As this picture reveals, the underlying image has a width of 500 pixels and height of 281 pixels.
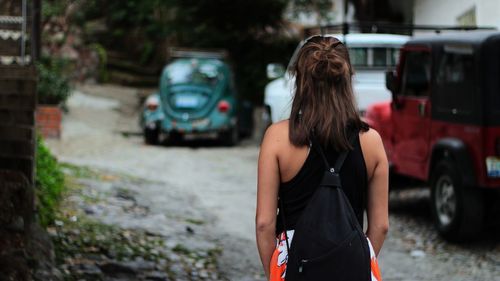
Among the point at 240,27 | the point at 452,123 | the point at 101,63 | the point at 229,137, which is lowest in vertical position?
the point at 229,137

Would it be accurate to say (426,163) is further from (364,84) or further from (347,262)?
(347,262)

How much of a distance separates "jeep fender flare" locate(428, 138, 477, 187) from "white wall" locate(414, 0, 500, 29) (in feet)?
20.3

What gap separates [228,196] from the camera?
465 inches

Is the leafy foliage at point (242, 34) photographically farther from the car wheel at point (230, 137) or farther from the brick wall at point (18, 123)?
the brick wall at point (18, 123)

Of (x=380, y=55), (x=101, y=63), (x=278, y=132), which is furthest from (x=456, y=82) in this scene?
(x=101, y=63)

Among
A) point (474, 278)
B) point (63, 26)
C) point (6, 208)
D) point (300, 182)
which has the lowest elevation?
point (474, 278)

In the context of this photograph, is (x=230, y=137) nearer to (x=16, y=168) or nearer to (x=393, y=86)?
(x=393, y=86)

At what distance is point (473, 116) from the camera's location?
861 cm

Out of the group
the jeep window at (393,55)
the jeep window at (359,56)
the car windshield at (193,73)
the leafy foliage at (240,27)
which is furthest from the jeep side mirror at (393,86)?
the leafy foliage at (240,27)

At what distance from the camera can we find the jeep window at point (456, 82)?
8.76 meters

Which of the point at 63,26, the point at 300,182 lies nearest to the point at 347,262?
the point at 300,182

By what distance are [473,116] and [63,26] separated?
53.8ft

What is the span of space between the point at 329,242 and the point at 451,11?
48.7 feet

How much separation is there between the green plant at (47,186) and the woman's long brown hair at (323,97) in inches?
187
